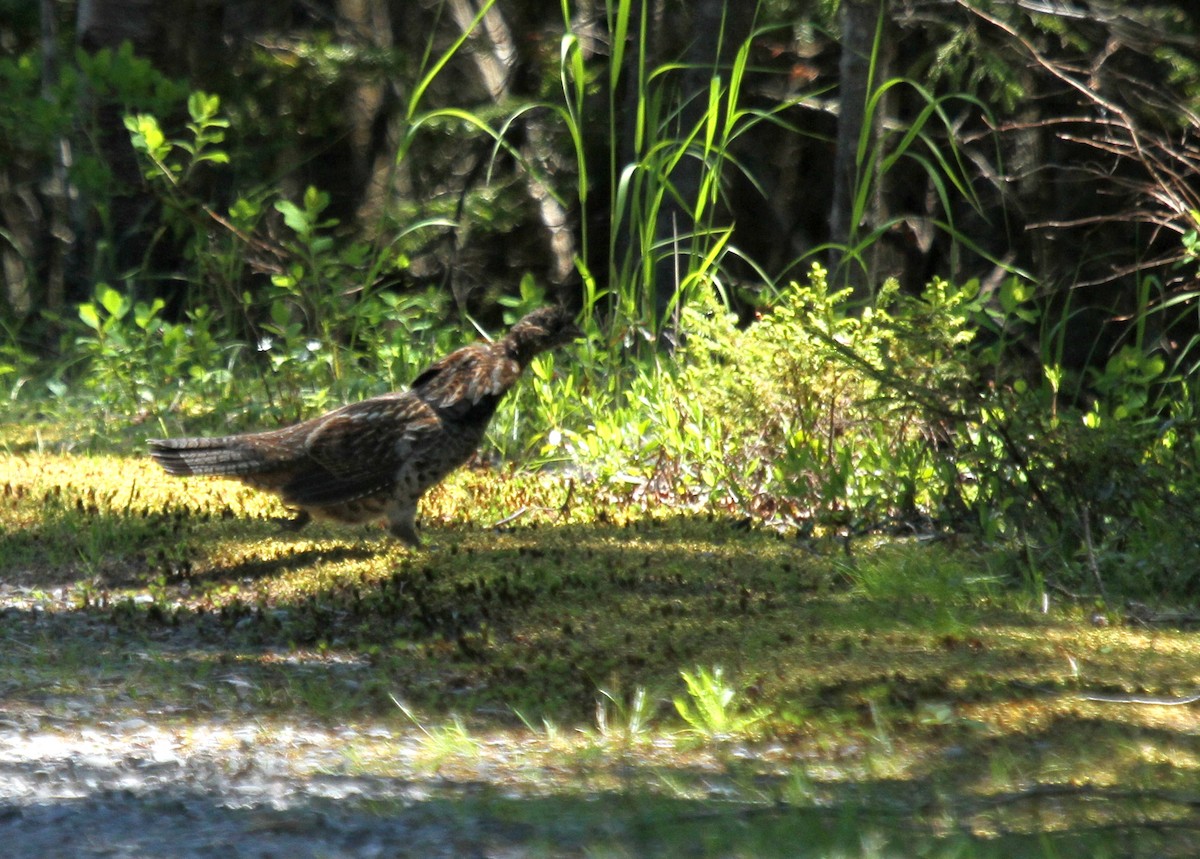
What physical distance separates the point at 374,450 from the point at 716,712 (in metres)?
2.81

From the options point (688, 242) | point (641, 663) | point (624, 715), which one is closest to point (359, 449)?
point (641, 663)

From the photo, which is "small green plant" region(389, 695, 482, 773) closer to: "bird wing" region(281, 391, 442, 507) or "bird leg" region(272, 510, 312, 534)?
"bird wing" region(281, 391, 442, 507)

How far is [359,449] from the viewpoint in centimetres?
641

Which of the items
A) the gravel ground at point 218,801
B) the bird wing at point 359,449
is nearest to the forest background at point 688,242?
the bird wing at point 359,449

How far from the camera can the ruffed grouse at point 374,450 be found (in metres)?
6.29

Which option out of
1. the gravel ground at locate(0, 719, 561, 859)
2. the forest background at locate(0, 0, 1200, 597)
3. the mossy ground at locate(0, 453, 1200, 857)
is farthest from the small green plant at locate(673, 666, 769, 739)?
the forest background at locate(0, 0, 1200, 597)

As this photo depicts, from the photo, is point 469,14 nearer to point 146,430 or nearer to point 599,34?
point 599,34

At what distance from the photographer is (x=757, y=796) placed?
3.41 meters

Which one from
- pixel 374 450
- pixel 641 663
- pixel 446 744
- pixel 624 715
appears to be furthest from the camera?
pixel 374 450

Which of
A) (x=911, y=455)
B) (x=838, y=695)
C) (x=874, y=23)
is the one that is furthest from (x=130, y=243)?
(x=838, y=695)

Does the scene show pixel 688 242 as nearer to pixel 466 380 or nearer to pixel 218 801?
pixel 466 380

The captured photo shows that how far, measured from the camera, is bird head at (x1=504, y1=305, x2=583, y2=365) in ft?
22.8

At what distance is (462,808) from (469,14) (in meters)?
12.3

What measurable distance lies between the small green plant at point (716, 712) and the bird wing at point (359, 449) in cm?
249
